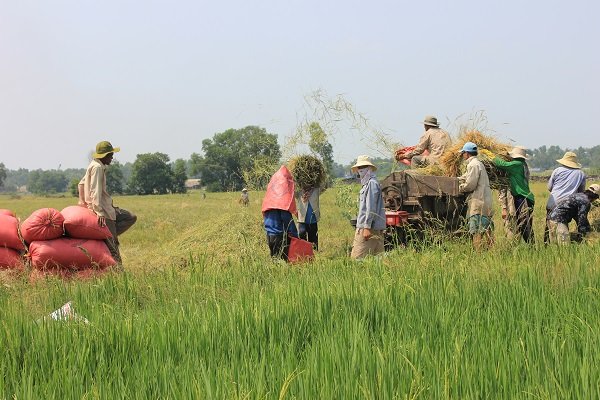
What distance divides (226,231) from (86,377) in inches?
208

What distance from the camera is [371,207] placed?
6.29 metres

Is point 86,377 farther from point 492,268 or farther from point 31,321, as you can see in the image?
point 492,268

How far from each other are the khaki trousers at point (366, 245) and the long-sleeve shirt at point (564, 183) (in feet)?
10.4

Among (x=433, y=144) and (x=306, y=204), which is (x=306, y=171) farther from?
(x=433, y=144)

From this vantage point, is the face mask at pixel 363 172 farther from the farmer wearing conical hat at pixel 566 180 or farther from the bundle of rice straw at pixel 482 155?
the farmer wearing conical hat at pixel 566 180

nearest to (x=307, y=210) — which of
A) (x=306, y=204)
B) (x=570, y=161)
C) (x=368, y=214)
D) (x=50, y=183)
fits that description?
(x=306, y=204)

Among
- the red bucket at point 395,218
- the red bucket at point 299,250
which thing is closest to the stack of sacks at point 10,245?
the red bucket at point 299,250

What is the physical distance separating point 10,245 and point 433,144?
18.4 ft

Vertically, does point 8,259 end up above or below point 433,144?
below

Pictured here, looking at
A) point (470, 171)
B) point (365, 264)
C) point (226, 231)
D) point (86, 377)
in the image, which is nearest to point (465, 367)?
point (86, 377)

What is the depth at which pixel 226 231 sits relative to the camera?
26.1ft

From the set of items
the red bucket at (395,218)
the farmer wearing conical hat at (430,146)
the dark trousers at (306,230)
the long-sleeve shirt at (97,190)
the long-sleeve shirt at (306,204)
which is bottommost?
the dark trousers at (306,230)

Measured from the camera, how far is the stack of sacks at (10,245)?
6.39 metres

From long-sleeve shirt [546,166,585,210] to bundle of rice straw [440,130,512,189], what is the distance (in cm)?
80
